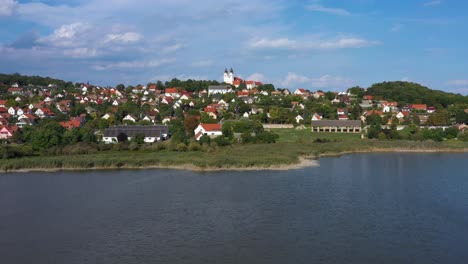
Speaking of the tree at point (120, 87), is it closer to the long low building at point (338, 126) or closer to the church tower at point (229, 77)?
the church tower at point (229, 77)

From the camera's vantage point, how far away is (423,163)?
55.4 ft

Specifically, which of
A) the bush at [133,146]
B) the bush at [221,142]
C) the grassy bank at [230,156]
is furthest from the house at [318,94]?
the bush at [133,146]

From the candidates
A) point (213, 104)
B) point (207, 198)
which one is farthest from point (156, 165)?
point (213, 104)

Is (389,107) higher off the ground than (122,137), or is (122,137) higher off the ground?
(389,107)

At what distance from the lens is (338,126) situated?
2627 cm

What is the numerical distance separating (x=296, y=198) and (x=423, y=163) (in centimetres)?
753

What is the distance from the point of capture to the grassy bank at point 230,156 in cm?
1569

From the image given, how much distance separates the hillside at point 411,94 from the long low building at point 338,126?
12.5 metres

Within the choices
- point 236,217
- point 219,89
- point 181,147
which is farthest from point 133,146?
point 219,89

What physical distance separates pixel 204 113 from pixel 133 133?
263 inches

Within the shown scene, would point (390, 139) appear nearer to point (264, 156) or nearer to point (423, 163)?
point (423, 163)

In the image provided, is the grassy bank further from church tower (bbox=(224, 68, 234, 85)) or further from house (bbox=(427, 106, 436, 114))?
church tower (bbox=(224, 68, 234, 85))

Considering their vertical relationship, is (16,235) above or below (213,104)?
below

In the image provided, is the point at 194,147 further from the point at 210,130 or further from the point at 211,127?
the point at 211,127
